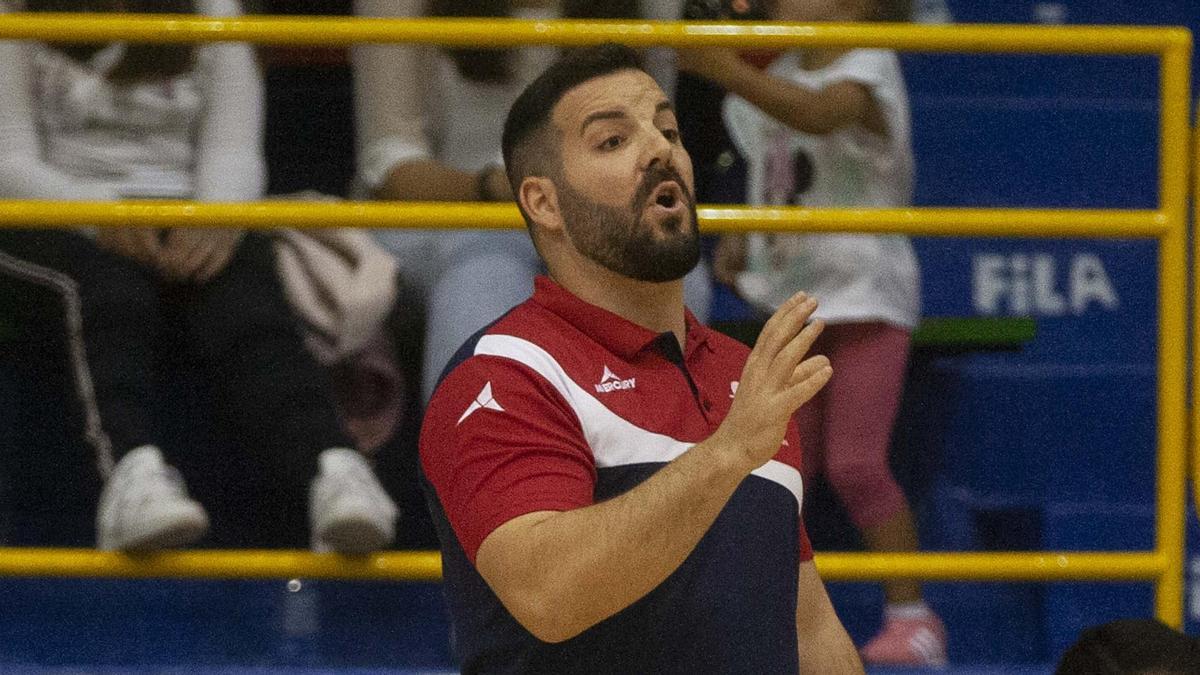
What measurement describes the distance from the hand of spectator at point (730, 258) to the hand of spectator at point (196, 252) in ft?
2.58

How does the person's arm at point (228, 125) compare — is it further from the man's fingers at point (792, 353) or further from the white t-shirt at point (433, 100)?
the man's fingers at point (792, 353)

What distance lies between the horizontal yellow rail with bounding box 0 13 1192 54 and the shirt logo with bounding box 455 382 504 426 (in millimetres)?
901

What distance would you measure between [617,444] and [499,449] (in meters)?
0.13

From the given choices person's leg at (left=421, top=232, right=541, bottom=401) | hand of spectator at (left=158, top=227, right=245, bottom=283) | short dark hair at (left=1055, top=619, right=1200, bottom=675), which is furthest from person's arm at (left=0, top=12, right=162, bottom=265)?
short dark hair at (left=1055, top=619, right=1200, bottom=675)

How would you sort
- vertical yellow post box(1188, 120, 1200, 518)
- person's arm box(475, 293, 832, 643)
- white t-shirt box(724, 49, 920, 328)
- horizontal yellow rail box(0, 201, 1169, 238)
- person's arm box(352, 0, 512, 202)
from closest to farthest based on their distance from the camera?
person's arm box(475, 293, 832, 643) < horizontal yellow rail box(0, 201, 1169, 238) < vertical yellow post box(1188, 120, 1200, 518) < person's arm box(352, 0, 512, 202) < white t-shirt box(724, 49, 920, 328)

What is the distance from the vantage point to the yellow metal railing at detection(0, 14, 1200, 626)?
7.23 ft

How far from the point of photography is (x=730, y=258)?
274 cm

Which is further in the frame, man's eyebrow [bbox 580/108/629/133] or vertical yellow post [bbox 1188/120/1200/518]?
vertical yellow post [bbox 1188/120/1200/518]

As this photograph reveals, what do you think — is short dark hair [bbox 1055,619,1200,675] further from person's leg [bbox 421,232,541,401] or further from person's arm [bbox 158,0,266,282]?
person's arm [bbox 158,0,266,282]

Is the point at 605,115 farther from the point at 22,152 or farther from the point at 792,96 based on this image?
the point at 22,152

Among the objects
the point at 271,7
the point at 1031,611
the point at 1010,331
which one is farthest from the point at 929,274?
the point at 271,7

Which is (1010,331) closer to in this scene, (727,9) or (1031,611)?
(1031,611)

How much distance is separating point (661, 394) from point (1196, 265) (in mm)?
1148

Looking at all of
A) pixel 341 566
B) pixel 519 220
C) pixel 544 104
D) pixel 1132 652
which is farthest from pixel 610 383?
pixel 341 566
